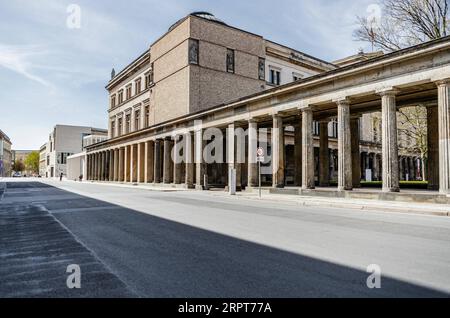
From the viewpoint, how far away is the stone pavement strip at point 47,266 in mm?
4281

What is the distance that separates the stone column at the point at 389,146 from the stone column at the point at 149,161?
30.3m

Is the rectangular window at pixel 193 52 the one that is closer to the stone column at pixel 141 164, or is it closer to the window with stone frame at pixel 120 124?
the stone column at pixel 141 164

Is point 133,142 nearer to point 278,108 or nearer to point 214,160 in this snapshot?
point 214,160

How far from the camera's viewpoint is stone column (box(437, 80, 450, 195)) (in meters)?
15.7

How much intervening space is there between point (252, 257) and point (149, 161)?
38.3 m

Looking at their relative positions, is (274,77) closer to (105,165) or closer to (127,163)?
(127,163)

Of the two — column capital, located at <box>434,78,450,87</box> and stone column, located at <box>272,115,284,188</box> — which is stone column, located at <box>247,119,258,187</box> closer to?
stone column, located at <box>272,115,284,188</box>

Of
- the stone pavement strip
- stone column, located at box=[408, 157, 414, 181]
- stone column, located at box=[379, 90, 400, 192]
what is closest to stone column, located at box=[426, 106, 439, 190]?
stone column, located at box=[379, 90, 400, 192]

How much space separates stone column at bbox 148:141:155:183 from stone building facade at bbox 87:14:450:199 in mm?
127

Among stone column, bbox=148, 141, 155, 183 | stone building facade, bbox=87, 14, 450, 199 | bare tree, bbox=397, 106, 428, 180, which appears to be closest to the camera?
stone building facade, bbox=87, 14, 450, 199

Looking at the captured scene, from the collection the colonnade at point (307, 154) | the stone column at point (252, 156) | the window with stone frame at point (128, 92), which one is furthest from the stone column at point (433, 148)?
the window with stone frame at point (128, 92)

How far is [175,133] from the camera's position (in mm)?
36156

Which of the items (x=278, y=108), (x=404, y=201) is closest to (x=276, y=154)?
(x=278, y=108)
